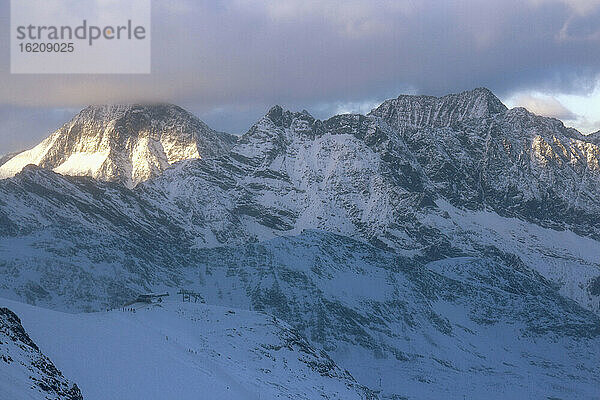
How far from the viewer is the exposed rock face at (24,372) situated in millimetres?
39344

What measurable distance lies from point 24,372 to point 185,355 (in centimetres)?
3926

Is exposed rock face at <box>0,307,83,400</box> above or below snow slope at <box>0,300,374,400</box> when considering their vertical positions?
above

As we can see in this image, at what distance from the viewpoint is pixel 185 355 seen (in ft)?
265

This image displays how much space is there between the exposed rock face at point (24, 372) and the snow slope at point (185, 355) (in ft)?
27.4

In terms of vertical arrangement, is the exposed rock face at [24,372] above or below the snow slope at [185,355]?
above

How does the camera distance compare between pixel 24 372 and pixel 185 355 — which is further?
pixel 185 355

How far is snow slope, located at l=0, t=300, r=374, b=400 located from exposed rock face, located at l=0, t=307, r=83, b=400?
8.36 metres

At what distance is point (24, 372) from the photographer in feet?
139

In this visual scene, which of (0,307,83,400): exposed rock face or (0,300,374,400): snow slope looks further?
(0,300,374,400): snow slope

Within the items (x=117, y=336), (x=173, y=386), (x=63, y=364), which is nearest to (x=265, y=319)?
(x=117, y=336)

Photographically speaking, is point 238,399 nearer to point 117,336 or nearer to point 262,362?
point 117,336

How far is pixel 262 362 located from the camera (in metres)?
99.9

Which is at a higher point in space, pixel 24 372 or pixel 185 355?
pixel 24 372

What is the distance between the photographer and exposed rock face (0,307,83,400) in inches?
1549
